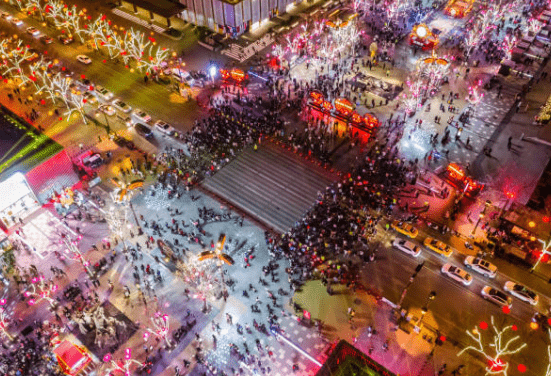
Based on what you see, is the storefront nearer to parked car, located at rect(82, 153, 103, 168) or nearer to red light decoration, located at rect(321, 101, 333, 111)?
parked car, located at rect(82, 153, 103, 168)

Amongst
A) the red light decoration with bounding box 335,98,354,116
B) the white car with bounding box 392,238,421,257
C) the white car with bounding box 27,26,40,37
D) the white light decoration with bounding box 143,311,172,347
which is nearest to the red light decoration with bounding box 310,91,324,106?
the red light decoration with bounding box 335,98,354,116

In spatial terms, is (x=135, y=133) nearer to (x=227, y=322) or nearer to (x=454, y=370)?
(x=227, y=322)

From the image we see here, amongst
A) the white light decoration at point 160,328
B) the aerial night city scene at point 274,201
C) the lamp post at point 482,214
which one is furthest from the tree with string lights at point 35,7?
the lamp post at point 482,214

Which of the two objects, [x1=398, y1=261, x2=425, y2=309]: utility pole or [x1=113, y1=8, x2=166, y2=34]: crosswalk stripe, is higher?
[x1=113, y1=8, x2=166, y2=34]: crosswalk stripe

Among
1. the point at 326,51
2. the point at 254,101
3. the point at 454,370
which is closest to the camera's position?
the point at 454,370

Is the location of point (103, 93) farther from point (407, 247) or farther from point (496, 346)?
point (496, 346)

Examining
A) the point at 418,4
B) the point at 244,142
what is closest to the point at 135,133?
the point at 244,142
